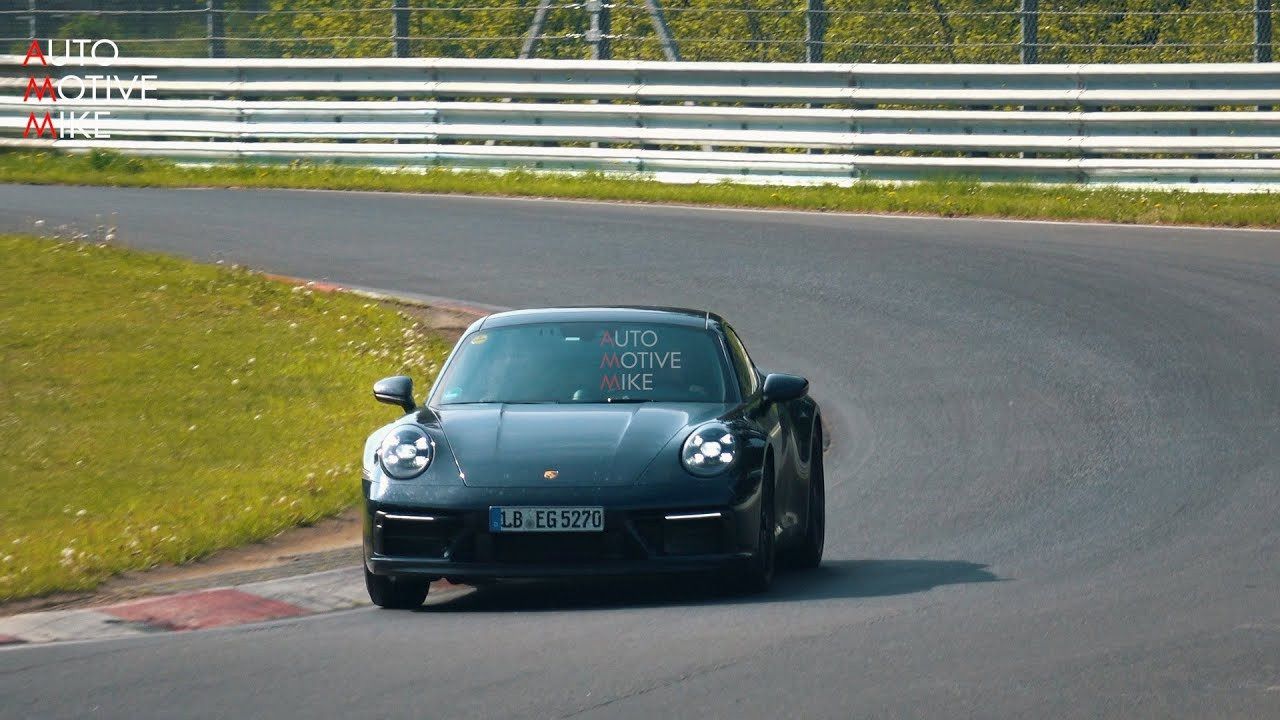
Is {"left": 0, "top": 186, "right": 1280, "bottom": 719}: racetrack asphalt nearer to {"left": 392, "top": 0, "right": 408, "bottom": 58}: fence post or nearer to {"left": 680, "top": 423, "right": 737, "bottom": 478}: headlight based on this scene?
{"left": 680, "top": 423, "right": 737, "bottom": 478}: headlight

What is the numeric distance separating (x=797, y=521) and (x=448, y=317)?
703 centimetres

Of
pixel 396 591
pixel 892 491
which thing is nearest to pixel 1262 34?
pixel 892 491

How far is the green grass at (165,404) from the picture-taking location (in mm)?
10172

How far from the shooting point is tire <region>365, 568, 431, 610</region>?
27.1 ft

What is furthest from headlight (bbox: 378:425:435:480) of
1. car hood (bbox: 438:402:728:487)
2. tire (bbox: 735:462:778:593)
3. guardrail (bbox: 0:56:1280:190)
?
guardrail (bbox: 0:56:1280:190)

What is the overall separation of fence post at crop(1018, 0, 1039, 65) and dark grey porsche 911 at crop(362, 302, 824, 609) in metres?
13.5

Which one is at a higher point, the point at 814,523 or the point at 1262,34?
the point at 1262,34

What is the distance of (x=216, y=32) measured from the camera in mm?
26078

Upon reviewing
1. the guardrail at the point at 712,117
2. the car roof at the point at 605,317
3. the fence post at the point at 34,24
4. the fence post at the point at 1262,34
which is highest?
the fence post at the point at 34,24

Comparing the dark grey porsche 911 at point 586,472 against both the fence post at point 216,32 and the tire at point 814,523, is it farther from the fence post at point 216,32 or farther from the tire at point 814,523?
the fence post at point 216,32

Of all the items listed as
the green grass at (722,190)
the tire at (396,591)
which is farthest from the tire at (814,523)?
the green grass at (722,190)

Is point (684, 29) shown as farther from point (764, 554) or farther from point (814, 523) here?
point (764, 554)

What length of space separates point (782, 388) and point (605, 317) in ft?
3.22

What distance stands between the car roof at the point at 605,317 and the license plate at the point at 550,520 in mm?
1620
